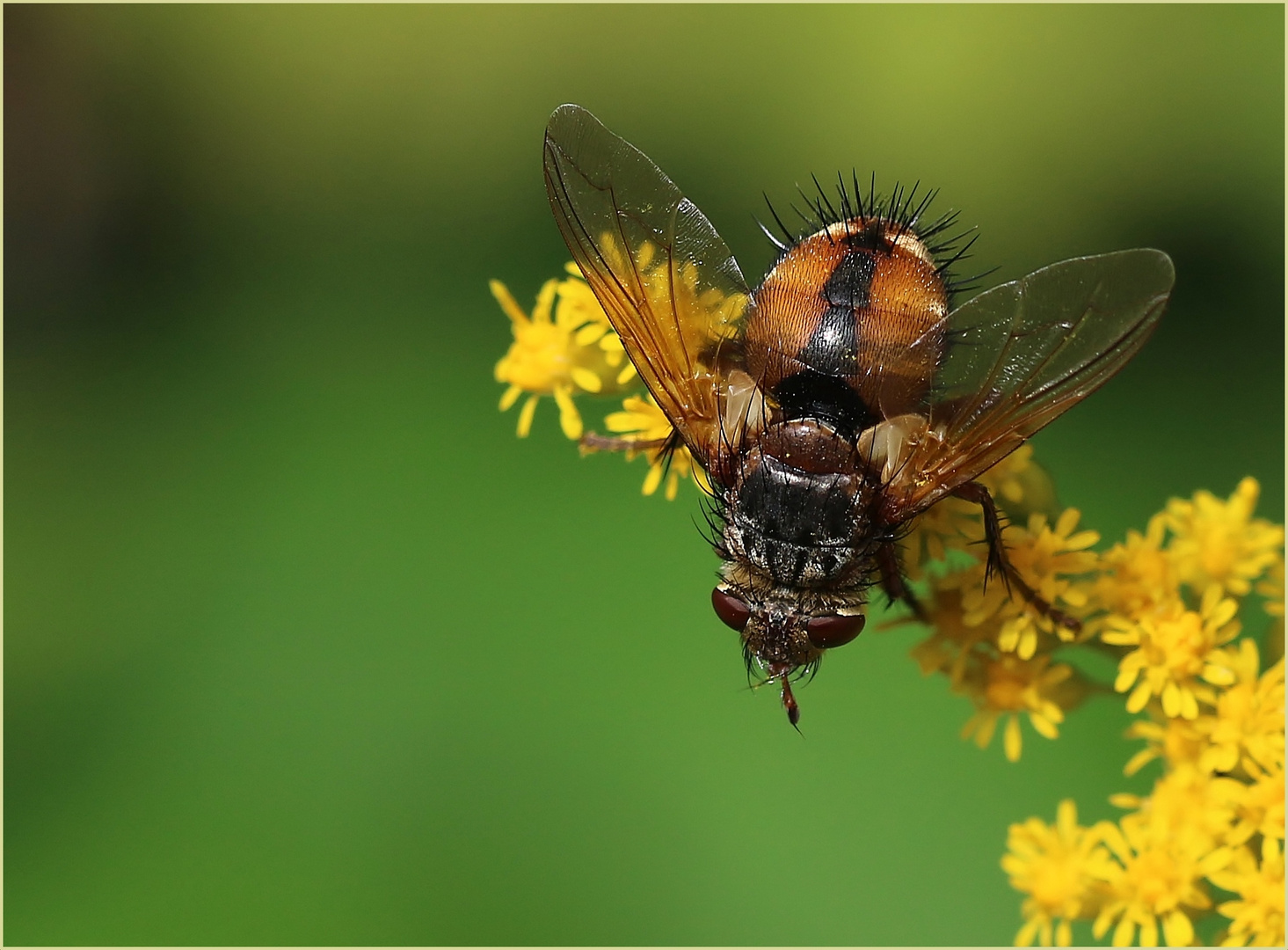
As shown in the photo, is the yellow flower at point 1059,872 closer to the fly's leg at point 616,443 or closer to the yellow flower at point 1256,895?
the yellow flower at point 1256,895

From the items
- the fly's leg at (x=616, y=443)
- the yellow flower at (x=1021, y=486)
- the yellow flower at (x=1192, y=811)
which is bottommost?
the yellow flower at (x=1192, y=811)

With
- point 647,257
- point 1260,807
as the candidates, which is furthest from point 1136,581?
point 647,257

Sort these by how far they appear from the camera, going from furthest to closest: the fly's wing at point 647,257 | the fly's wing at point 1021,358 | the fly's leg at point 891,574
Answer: the fly's wing at point 647,257, the fly's leg at point 891,574, the fly's wing at point 1021,358

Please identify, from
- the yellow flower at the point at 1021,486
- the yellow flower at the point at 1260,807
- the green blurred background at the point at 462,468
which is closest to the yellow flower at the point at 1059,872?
the yellow flower at the point at 1260,807

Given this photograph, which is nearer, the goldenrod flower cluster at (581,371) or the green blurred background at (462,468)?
the goldenrod flower cluster at (581,371)

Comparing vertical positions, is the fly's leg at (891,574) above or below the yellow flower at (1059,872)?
above

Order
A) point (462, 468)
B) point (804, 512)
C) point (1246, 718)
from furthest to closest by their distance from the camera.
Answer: point (462, 468) < point (1246, 718) < point (804, 512)

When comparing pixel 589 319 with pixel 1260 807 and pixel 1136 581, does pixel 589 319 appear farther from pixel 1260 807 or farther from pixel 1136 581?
pixel 1260 807

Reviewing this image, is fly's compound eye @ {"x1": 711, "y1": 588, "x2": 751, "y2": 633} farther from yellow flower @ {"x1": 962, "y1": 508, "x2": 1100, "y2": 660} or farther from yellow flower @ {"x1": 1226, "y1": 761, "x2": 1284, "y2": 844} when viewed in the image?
yellow flower @ {"x1": 1226, "y1": 761, "x2": 1284, "y2": 844}
